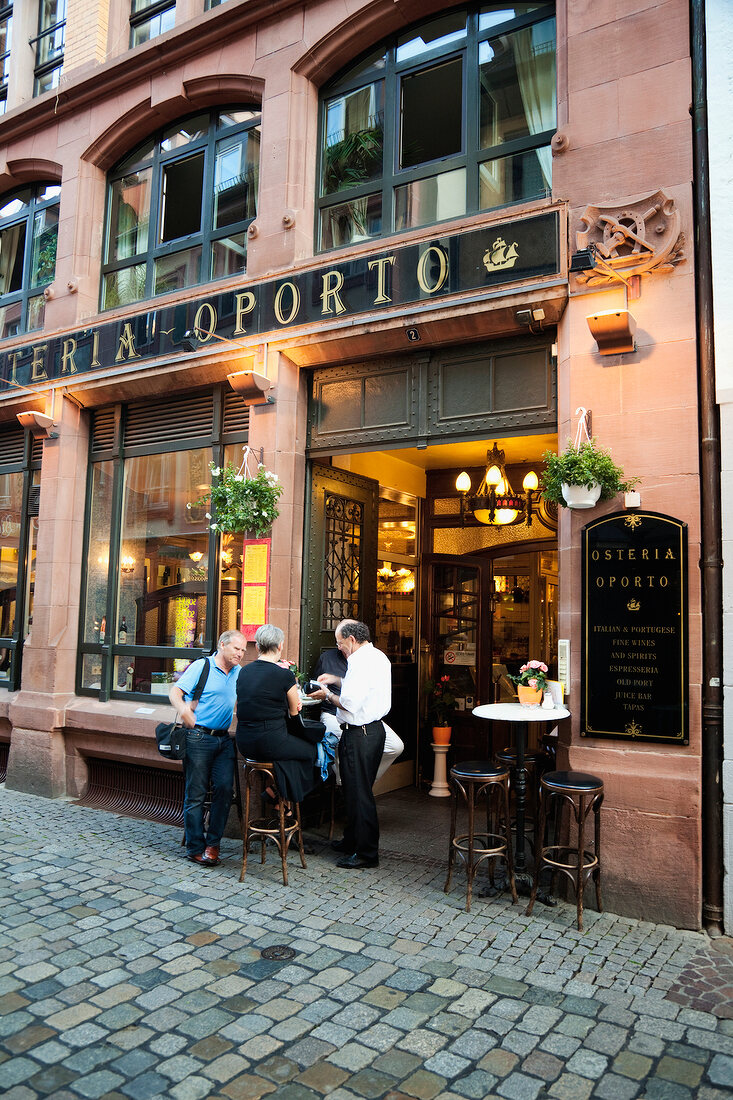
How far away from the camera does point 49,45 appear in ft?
35.2

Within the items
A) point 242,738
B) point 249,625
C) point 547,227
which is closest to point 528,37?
point 547,227

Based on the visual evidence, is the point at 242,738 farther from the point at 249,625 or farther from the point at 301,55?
the point at 301,55

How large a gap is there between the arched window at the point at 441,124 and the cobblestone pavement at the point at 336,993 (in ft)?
18.4

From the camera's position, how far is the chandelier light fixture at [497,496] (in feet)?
28.4

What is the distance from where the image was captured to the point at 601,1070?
135 inches

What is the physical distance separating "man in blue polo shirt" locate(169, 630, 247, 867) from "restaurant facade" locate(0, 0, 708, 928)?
3.29 ft

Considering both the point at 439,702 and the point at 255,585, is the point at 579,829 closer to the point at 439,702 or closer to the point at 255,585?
the point at 255,585

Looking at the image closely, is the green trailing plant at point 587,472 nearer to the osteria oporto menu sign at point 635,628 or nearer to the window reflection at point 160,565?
the osteria oporto menu sign at point 635,628

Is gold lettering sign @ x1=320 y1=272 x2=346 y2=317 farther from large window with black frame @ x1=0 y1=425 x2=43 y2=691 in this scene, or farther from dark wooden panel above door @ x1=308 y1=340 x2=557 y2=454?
large window with black frame @ x1=0 y1=425 x2=43 y2=691

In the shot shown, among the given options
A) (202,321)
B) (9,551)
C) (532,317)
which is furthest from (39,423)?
(532,317)

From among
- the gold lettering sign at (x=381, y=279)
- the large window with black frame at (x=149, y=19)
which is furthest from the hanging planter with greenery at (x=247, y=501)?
the large window with black frame at (x=149, y=19)

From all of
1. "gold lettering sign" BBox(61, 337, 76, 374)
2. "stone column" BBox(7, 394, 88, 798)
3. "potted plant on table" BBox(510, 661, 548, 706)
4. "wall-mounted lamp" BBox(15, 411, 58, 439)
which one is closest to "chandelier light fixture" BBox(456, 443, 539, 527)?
"potted plant on table" BBox(510, 661, 548, 706)

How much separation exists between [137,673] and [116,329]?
3.84m

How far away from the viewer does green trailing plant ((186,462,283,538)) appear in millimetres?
7062
